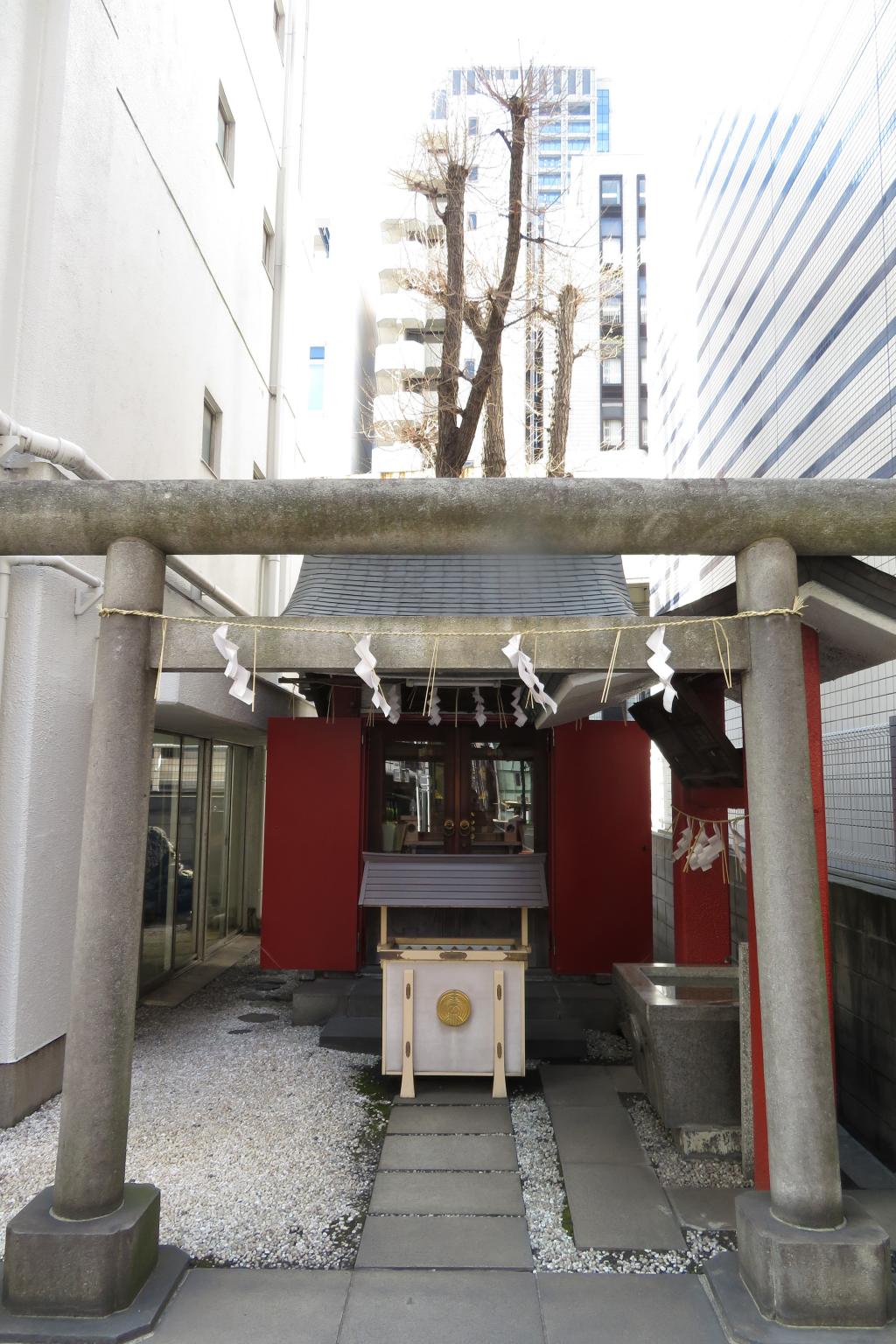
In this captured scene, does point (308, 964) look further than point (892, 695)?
Yes

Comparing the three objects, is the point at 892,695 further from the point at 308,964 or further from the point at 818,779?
the point at 308,964

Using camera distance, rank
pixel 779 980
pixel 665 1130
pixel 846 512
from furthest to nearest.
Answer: pixel 665 1130
pixel 846 512
pixel 779 980

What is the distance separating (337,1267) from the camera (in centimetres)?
412

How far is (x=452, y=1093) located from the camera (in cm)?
660

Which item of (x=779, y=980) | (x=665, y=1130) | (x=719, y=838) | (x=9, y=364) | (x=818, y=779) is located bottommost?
(x=665, y=1130)

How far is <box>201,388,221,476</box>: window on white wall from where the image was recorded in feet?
34.1

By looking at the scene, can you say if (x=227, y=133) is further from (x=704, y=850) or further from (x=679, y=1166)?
(x=679, y=1166)

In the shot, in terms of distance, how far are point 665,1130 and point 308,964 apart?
4.47 metres

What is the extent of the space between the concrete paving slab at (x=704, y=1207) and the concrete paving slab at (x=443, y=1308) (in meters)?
1.10

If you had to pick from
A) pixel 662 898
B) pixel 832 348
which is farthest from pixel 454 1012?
pixel 832 348

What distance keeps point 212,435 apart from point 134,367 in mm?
2853

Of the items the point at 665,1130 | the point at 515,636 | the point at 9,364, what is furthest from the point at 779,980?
the point at 9,364

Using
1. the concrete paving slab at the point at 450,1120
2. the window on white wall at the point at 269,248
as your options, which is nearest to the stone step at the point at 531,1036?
the concrete paving slab at the point at 450,1120

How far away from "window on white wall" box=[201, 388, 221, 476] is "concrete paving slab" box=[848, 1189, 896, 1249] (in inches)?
362
